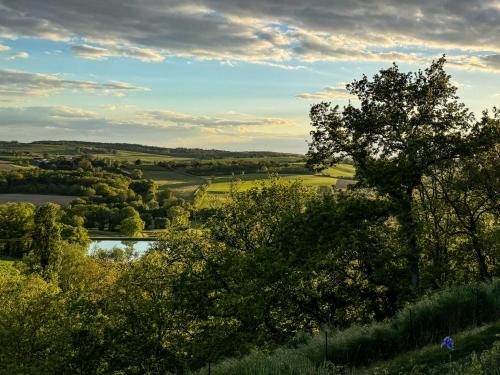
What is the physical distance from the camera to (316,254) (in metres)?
22.4

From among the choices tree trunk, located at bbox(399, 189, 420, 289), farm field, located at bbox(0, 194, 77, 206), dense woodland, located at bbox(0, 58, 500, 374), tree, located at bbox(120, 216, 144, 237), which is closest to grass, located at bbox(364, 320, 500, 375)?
dense woodland, located at bbox(0, 58, 500, 374)

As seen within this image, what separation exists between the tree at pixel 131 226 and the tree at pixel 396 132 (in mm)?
123033

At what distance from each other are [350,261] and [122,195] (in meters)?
179

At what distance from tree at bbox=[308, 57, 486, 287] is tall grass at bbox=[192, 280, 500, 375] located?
10.4 metres

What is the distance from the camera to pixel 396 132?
94.7 ft

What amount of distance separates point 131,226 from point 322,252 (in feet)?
429

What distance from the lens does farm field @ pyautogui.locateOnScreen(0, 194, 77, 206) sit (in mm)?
171300

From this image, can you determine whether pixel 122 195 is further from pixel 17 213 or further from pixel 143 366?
pixel 143 366

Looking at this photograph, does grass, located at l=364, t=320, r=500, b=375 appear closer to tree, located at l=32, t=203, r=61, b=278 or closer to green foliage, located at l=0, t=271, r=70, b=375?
green foliage, located at l=0, t=271, r=70, b=375

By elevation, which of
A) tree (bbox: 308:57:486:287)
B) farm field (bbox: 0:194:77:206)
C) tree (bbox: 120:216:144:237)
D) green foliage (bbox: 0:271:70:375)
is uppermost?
tree (bbox: 308:57:486:287)

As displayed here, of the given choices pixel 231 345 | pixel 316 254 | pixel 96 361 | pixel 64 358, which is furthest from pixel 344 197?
pixel 64 358

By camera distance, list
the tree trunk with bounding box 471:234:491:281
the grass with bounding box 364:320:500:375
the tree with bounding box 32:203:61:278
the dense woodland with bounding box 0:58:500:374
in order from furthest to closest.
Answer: the tree with bounding box 32:203:61:278
the tree trunk with bounding box 471:234:491:281
the dense woodland with bounding box 0:58:500:374
the grass with bounding box 364:320:500:375

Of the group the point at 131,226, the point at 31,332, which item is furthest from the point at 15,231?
the point at 31,332

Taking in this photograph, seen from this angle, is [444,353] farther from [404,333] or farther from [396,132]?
[396,132]
